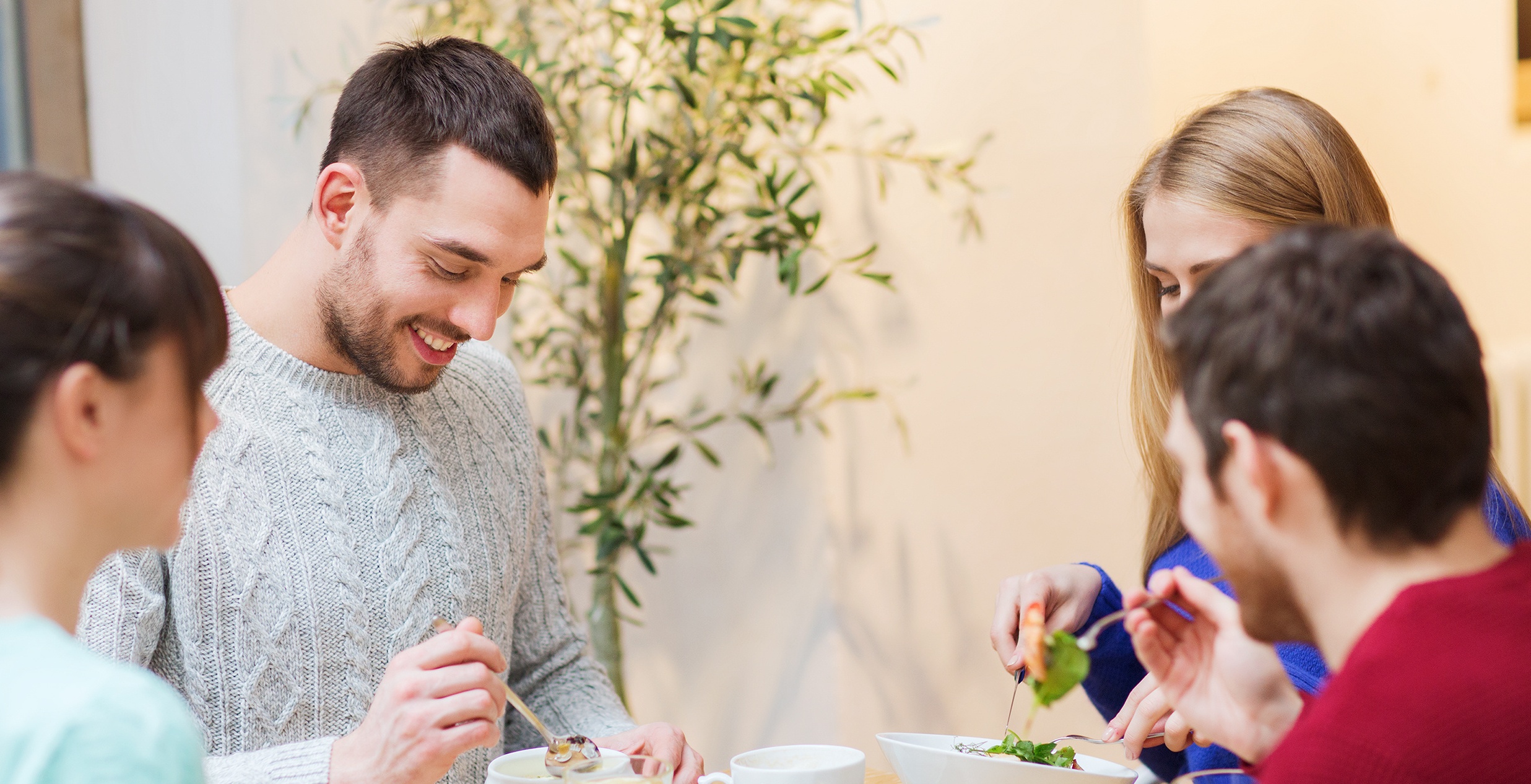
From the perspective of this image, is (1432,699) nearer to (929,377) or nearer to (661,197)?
(661,197)

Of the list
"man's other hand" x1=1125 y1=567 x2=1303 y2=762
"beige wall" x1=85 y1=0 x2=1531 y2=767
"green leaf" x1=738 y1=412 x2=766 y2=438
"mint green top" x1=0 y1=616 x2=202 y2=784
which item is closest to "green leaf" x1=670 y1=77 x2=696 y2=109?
"beige wall" x1=85 y1=0 x2=1531 y2=767

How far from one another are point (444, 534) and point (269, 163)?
1.27 m

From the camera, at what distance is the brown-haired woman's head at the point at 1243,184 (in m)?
1.43

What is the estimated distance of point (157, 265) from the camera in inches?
33.4

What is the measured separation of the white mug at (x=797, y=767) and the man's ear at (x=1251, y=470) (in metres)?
0.46

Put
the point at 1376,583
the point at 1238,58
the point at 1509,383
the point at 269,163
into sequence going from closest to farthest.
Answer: the point at 1376,583 → the point at 269,163 → the point at 1238,58 → the point at 1509,383

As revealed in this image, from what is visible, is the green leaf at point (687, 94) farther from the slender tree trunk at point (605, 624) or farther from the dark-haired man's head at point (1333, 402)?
the dark-haired man's head at point (1333, 402)

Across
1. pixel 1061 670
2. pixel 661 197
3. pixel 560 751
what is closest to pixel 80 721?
pixel 560 751

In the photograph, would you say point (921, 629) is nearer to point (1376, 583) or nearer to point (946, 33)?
point (946, 33)

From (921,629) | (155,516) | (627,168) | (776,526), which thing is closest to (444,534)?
(155,516)

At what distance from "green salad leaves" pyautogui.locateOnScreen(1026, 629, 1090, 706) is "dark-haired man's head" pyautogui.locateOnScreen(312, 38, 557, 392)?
829mm

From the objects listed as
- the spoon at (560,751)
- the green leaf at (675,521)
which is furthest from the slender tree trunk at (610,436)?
the spoon at (560,751)

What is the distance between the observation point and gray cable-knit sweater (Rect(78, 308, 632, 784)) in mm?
1396

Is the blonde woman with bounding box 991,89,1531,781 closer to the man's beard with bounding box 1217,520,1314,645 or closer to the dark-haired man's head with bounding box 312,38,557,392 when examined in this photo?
the man's beard with bounding box 1217,520,1314,645
